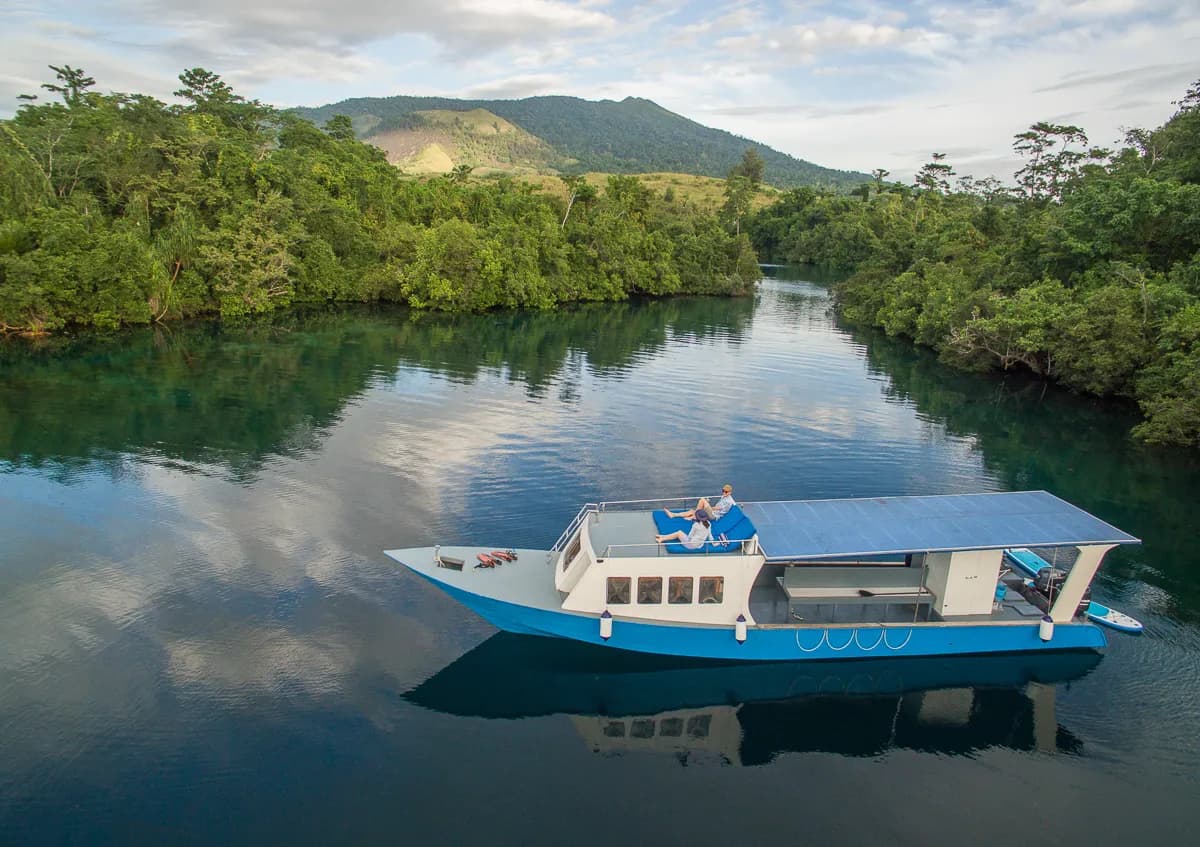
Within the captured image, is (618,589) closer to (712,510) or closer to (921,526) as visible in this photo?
(712,510)

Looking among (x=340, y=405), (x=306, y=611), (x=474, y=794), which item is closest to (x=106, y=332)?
(x=340, y=405)

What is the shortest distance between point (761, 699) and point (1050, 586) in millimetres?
6808

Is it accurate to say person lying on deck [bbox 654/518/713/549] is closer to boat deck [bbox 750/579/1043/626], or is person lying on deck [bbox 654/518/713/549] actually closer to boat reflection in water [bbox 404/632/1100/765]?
boat deck [bbox 750/579/1043/626]

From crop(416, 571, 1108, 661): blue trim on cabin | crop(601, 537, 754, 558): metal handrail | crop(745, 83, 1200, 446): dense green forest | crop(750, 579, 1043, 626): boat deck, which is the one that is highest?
crop(745, 83, 1200, 446): dense green forest

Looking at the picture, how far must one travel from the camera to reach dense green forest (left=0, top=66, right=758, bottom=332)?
145ft

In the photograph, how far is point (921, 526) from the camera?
16234mm

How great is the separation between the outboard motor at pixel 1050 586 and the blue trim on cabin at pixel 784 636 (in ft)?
1.69

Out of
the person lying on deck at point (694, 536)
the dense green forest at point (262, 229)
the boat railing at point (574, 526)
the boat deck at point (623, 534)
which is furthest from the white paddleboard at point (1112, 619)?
the dense green forest at point (262, 229)

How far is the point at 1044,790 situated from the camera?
12.9 meters

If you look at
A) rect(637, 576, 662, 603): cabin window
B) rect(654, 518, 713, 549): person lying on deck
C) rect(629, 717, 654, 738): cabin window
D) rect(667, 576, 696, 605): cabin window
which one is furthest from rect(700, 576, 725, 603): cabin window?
rect(629, 717, 654, 738): cabin window

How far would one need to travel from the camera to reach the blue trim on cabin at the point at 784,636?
15297mm

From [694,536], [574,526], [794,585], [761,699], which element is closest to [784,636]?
[761,699]

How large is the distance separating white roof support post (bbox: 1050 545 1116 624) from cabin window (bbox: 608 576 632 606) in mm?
8888

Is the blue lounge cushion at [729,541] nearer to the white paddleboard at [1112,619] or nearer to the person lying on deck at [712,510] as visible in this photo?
the person lying on deck at [712,510]
